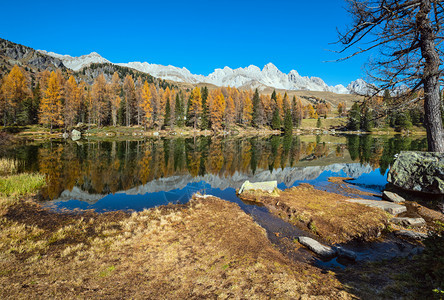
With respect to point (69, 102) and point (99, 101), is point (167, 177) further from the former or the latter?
point (99, 101)

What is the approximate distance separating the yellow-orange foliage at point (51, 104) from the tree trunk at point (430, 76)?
7088 cm

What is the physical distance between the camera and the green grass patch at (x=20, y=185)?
12320mm

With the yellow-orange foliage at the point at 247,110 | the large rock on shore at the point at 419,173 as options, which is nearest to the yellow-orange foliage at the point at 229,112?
the yellow-orange foliage at the point at 247,110

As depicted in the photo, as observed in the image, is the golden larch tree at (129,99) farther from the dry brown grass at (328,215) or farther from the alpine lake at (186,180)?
the dry brown grass at (328,215)

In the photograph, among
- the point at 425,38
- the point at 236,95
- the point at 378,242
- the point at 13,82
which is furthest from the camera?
the point at 236,95

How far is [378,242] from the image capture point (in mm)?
8352

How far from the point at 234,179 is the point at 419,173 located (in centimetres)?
1290

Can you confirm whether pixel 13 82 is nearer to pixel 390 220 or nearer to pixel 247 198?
pixel 247 198

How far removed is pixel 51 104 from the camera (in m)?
56.1

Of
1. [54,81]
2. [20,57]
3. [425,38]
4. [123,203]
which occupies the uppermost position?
[20,57]

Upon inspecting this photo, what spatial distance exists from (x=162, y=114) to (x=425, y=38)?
266ft

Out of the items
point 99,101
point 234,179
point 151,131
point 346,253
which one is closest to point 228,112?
point 151,131

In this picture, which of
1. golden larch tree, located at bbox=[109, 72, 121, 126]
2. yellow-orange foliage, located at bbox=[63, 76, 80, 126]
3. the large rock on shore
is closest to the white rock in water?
the large rock on shore

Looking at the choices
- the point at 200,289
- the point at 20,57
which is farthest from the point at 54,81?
the point at 20,57
